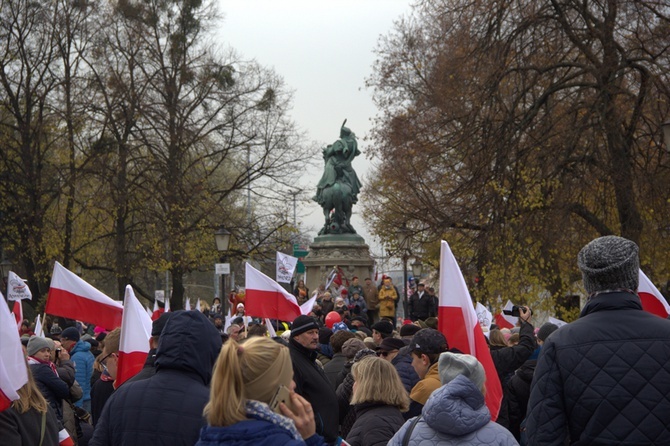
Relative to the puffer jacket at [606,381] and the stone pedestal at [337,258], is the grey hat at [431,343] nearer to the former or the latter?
the puffer jacket at [606,381]

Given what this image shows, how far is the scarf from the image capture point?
3.30 meters

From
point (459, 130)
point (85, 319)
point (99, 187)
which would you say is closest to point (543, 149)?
point (459, 130)

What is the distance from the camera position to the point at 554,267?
21141mm

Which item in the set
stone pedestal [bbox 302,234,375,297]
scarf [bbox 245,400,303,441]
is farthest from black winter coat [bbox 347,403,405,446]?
stone pedestal [bbox 302,234,375,297]

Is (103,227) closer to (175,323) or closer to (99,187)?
(99,187)

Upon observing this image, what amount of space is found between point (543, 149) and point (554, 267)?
252 centimetres

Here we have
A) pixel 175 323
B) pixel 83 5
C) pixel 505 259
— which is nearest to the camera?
pixel 175 323

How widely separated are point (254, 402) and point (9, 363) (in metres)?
2.50

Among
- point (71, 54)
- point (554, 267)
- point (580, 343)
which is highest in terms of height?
point (71, 54)

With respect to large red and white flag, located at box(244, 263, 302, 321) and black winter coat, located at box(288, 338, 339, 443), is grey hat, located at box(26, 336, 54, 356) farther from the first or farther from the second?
large red and white flag, located at box(244, 263, 302, 321)

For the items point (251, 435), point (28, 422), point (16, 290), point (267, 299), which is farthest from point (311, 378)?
point (16, 290)

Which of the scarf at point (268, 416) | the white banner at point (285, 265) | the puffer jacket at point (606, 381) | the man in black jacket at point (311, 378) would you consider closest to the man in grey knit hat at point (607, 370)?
the puffer jacket at point (606, 381)

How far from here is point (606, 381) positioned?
13.6 feet

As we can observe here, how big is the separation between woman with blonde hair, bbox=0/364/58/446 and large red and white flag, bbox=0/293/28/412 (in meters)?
0.16
